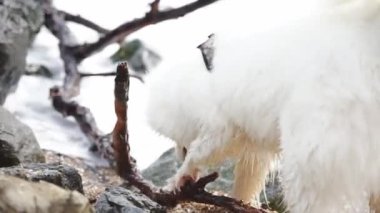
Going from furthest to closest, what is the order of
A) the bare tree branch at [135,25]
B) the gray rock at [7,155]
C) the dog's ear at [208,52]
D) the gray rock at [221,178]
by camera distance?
1. the bare tree branch at [135,25]
2. the gray rock at [221,178]
3. the gray rock at [7,155]
4. the dog's ear at [208,52]

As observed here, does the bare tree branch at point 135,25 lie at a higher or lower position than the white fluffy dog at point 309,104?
higher

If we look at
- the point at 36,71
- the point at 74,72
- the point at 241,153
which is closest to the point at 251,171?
the point at 241,153

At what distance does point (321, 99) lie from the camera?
171 cm

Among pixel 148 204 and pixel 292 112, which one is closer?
pixel 292 112

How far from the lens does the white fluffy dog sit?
169 cm

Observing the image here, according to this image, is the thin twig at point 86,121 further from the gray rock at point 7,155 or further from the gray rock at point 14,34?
the gray rock at point 7,155

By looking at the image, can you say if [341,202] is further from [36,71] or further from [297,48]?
[36,71]

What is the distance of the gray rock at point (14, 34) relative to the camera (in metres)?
3.35

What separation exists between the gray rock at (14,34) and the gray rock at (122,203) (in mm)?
1645

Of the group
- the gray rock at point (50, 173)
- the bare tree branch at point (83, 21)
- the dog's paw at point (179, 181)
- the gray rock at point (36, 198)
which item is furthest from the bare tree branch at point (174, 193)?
the bare tree branch at point (83, 21)

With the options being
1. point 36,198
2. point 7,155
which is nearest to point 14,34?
point 7,155

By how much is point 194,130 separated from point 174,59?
26cm

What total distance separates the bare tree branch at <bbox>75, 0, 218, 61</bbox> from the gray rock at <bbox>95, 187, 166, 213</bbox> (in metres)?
1.58

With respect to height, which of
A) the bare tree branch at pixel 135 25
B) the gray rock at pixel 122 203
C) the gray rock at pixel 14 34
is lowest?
the gray rock at pixel 122 203
